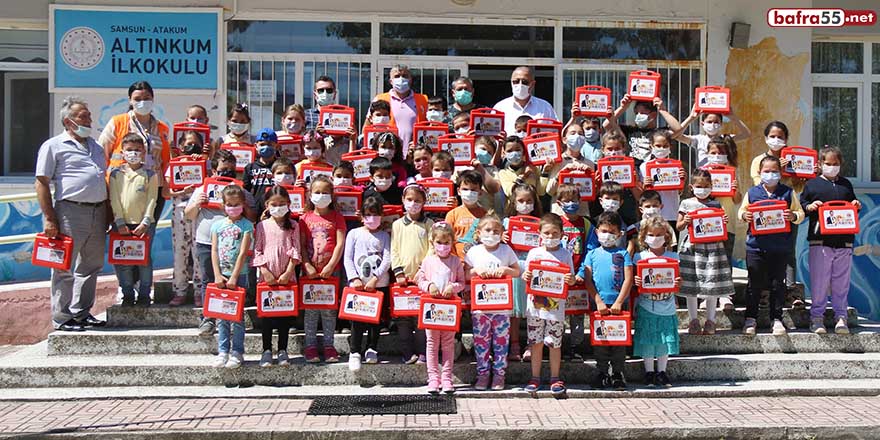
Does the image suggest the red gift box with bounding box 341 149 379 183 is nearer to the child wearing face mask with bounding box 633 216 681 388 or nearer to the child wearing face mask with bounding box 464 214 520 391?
the child wearing face mask with bounding box 464 214 520 391

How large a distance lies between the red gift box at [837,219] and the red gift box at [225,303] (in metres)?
5.54

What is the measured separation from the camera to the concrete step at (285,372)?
803 centimetres

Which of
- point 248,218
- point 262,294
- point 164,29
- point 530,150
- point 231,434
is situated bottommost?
point 231,434

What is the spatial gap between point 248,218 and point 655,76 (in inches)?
172

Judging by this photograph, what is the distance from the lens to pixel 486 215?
793cm

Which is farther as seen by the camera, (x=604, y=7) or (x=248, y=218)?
(x=604, y=7)

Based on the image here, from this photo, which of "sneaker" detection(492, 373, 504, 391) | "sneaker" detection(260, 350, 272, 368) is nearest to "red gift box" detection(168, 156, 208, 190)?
"sneaker" detection(260, 350, 272, 368)

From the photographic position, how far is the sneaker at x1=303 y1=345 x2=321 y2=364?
8133 mm

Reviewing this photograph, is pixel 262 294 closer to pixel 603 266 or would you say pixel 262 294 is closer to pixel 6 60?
pixel 603 266

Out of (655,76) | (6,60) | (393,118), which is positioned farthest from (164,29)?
(655,76)

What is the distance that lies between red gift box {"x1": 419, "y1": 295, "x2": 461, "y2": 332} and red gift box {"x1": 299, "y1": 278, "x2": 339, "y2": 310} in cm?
93

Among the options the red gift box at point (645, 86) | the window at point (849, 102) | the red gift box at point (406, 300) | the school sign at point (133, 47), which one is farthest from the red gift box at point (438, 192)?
the window at point (849, 102)

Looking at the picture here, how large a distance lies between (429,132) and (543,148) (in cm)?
119

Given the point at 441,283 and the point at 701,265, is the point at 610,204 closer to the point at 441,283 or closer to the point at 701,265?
the point at 701,265
